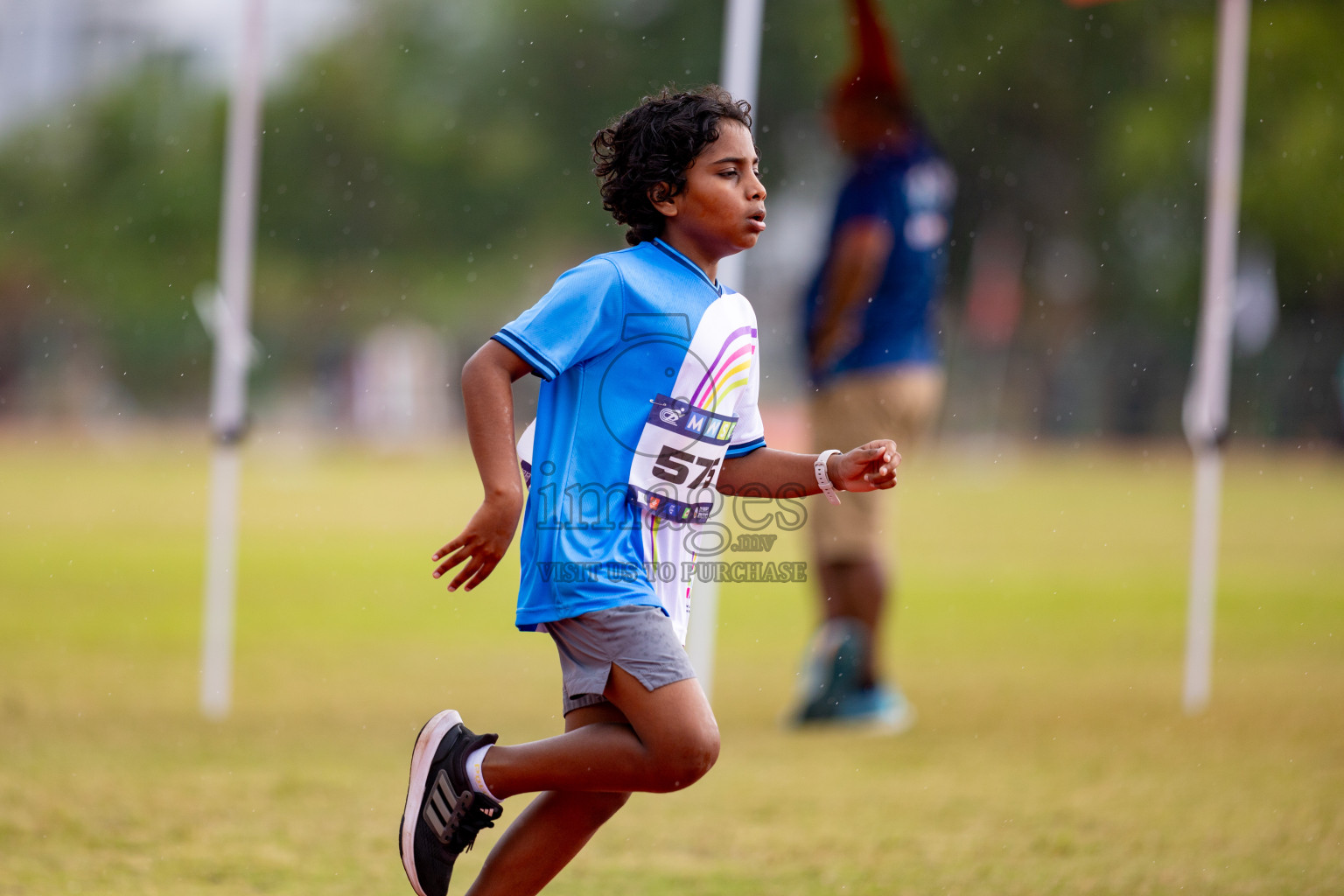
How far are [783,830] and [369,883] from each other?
1.13m

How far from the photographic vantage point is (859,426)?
5363 mm

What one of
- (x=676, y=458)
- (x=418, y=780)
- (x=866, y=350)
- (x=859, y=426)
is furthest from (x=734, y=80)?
(x=418, y=780)

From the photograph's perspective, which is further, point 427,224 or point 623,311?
point 427,224

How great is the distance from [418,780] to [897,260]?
342 centimetres

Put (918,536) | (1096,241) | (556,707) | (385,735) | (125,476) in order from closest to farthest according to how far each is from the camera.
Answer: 1. (385,735)
2. (556,707)
3. (918,536)
4. (125,476)
5. (1096,241)

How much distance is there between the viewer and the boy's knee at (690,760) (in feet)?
8.03

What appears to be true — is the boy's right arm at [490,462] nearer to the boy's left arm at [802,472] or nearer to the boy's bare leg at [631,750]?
the boy's bare leg at [631,750]

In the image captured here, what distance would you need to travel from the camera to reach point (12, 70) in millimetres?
59219

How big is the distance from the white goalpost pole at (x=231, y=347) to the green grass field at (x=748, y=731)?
0.91 ft

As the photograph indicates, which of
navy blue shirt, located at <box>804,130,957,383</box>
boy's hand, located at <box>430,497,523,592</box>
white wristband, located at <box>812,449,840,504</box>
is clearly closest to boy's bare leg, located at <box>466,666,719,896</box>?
boy's hand, located at <box>430,497,523,592</box>

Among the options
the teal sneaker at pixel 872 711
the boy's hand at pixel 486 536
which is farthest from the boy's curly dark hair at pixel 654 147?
the teal sneaker at pixel 872 711

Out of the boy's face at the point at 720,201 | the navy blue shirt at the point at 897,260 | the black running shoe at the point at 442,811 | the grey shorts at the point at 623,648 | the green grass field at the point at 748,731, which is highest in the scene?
the navy blue shirt at the point at 897,260

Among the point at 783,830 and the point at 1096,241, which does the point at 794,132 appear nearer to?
the point at 1096,241

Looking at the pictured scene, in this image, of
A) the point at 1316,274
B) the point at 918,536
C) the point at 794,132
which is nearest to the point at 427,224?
Result: the point at 794,132
